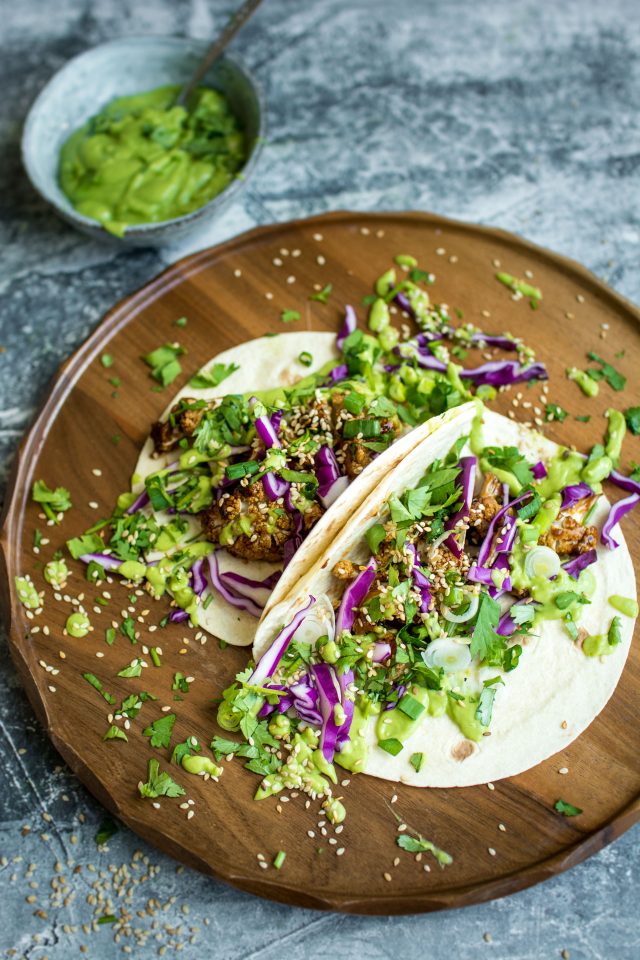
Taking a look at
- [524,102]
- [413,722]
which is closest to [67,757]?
[413,722]

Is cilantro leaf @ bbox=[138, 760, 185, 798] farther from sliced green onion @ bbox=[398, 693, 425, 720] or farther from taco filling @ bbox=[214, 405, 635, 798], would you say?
sliced green onion @ bbox=[398, 693, 425, 720]

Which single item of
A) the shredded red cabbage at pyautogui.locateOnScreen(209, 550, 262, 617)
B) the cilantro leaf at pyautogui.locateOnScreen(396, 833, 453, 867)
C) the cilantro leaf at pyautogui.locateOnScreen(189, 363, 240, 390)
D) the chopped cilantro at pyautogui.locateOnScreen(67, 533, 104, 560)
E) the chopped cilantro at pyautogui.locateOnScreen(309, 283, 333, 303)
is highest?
the chopped cilantro at pyautogui.locateOnScreen(309, 283, 333, 303)

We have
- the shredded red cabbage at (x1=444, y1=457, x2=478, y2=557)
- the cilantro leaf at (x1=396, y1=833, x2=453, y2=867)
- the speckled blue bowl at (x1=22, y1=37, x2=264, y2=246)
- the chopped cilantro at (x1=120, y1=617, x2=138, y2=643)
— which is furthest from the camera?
the speckled blue bowl at (x1=22, y1=37, x2=264, y2=246)

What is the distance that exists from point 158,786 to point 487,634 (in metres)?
1.29

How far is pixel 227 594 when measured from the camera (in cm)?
342

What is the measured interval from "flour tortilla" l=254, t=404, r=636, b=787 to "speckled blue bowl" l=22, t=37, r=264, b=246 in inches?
64.5

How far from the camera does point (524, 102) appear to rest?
468 centimetres

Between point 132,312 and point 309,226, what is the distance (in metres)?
0.91

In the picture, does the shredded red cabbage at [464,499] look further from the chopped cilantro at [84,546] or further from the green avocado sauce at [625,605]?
the chopped cilantro at [84,546]

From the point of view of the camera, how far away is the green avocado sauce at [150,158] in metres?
4.03

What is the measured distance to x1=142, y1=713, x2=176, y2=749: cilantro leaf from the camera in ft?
10.7

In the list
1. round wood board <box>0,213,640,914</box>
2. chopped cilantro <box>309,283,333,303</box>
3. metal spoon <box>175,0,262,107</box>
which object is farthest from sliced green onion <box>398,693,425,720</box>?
metal spoon <box>175,0,262,107</box>

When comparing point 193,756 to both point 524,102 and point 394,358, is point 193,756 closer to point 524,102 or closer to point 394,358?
point 394,358

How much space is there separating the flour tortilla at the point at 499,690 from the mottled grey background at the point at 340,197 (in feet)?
1.74
